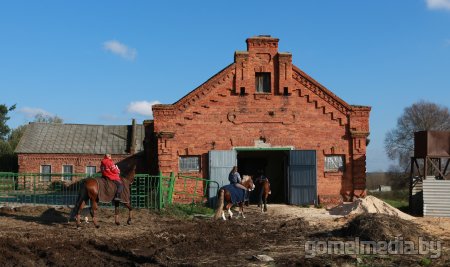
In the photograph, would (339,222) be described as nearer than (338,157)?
Yes

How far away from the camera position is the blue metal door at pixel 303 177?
22312 mm

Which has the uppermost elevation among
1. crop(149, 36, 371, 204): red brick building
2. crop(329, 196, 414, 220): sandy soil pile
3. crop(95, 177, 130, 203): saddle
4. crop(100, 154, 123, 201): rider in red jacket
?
crop(149, 36, 371, 204): red brick building

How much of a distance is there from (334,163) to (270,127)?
3240mm

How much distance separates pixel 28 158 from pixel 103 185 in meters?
23.9

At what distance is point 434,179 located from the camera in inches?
839

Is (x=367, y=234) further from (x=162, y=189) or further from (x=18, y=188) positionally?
(x=18, y=188)

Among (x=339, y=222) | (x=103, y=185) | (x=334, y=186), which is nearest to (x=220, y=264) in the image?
(x=103, y=185)

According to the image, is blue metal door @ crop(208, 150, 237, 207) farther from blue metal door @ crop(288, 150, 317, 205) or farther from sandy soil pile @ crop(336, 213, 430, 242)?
sandy soil pile @ crop(336, 213, 430, 242)

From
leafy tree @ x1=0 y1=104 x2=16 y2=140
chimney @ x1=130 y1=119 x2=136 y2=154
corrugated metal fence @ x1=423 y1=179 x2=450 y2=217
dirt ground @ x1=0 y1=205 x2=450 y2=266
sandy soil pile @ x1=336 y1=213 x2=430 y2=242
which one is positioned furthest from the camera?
leafy tree @ x1=0 y1=104 x2=16 y2=140

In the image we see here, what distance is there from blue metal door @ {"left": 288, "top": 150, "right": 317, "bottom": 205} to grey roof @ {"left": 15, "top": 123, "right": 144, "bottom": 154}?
61.1 feet

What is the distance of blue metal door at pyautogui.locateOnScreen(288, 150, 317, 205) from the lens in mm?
22312

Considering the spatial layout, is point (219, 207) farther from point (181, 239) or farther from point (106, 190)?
point (181, 239)

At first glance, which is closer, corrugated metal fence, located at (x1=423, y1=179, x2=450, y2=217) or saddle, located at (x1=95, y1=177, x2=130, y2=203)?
saddle, located at (x1=95, y1=177, x2=130, y2=203)

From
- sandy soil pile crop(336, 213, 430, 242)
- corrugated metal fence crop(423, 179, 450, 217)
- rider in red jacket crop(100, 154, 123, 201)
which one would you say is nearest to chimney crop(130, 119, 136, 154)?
corrugated metal fence crop(423, 179, 450, 217)
